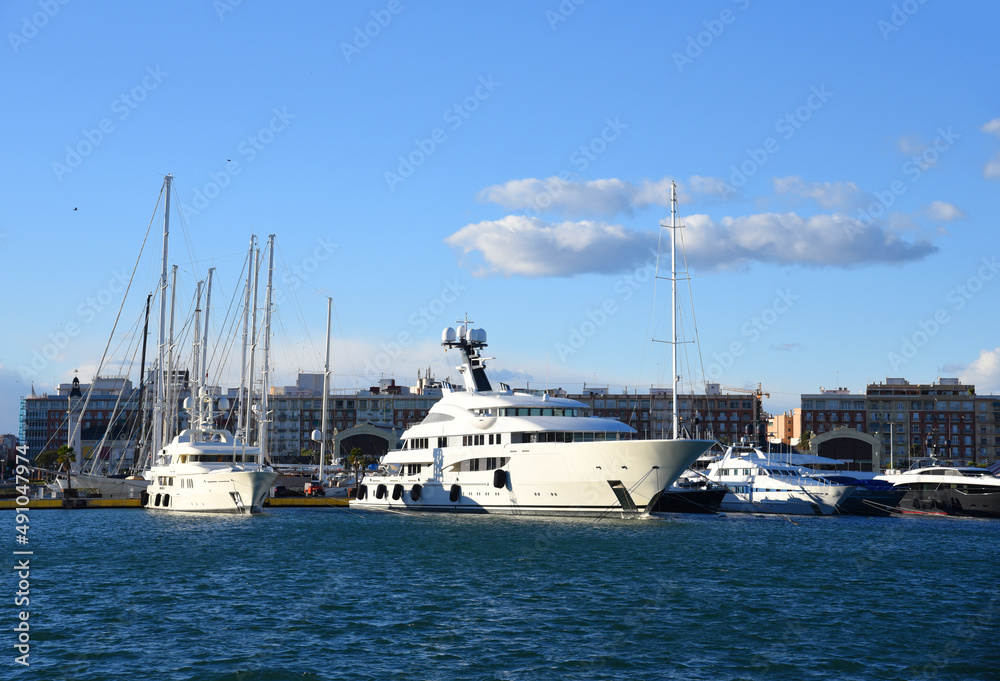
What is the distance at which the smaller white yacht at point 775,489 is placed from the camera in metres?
70.1

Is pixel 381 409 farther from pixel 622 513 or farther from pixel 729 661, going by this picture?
pixel 729 661

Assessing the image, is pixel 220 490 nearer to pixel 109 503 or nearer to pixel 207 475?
pixel 207 475

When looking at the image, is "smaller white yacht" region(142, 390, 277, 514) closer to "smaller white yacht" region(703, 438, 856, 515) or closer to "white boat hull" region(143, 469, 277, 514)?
"white boat hull" region(143, 469, 277, 514)

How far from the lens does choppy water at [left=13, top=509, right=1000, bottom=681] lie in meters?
21.4

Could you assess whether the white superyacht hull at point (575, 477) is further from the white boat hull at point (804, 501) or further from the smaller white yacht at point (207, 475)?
the white boat hull at point (804, 501)

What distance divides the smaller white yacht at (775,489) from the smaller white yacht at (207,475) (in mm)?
34758

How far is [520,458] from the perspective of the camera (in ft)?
184

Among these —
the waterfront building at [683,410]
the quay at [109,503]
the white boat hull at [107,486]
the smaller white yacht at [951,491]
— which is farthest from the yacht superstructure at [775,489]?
the waterfront building at [683,410]

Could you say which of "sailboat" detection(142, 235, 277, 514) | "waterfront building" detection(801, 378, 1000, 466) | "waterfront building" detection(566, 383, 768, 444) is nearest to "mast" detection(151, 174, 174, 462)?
"sailboat" detection(142, 235, 277, 514)

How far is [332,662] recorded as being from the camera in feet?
70.8

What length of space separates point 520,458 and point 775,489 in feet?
81.4

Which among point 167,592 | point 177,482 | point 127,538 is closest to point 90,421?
point 177,482

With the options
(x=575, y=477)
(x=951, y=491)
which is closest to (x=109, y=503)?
(x=575, y=477)

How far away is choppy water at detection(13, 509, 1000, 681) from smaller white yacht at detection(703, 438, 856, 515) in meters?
20.4
